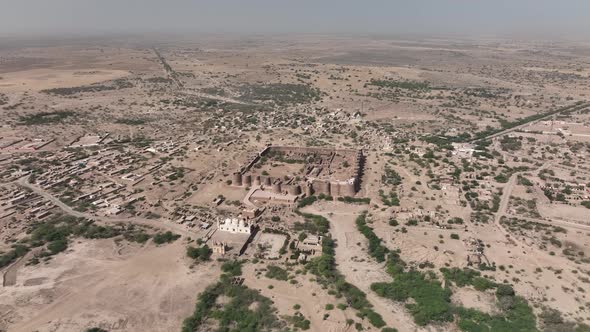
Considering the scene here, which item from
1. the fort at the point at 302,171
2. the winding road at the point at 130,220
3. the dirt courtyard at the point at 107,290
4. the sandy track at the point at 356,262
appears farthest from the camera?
the fort at the point at 302,171

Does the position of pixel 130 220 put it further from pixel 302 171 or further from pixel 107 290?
pixel 302 171

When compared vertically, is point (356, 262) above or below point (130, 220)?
below

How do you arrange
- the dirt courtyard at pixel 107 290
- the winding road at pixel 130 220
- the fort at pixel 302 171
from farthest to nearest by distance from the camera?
1. the fort at pixel 302 171
2. the winding road at pixel 130 220
3. the dirt courtyard at pixel 107 290

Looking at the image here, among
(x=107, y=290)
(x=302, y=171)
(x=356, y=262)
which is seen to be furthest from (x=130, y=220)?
(x=356, y=262)

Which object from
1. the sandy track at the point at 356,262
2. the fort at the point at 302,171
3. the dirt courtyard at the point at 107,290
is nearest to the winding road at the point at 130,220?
the dirt courtyard at the point at 107,290

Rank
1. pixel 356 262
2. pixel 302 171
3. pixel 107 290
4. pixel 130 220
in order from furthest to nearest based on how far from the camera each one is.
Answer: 1. pixel 302 171
2. pixel 130 220
3. pixel 356 262
4. pixel 107 290

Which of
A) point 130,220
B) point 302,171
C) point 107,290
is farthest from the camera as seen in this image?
point 302,171

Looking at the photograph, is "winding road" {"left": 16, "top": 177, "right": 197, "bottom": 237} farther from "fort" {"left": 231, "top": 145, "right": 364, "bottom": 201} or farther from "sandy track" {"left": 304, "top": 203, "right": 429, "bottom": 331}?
"sandy track" {"left": 304, "top": 203, "right": 429, "bottom": 331}

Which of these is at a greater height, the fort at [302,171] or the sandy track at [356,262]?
the fort at [302,171]

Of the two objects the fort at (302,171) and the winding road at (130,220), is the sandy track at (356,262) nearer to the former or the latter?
the fort at (302,171)

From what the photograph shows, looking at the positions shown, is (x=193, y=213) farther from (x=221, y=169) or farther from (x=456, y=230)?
(x=456, y=230)
